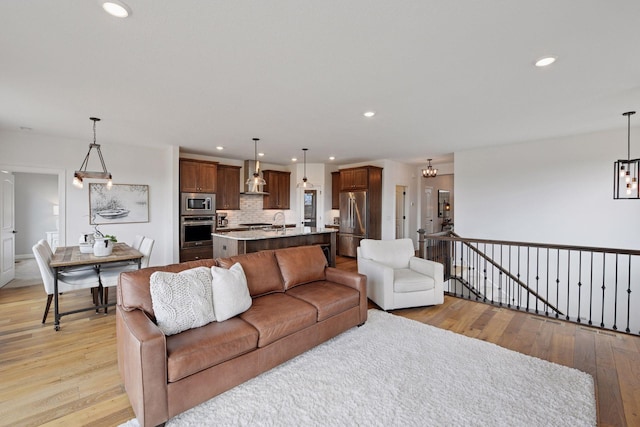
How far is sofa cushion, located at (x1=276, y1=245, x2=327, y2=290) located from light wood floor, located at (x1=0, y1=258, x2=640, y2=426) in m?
1.28

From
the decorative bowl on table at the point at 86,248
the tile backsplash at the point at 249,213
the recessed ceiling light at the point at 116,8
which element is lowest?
the decorative bowl on table at the point at 86,248

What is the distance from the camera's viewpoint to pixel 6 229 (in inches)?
199

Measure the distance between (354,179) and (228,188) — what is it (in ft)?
10.6

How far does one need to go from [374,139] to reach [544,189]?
326 centimetres

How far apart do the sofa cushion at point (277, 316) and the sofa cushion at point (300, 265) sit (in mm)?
381

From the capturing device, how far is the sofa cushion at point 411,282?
3658mm

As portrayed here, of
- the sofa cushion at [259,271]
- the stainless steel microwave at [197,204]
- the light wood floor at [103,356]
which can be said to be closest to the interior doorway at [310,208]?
the stainless steel microwave at [197,204]

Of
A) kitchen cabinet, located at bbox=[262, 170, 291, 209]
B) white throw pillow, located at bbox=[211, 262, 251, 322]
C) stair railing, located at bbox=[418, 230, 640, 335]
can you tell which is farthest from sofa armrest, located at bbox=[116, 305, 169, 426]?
kitchen cabinet, located at bbox=[262, 170, 291, 209]

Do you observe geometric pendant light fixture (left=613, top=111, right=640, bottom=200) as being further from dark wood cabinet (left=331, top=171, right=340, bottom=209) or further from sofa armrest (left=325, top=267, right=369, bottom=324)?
dark wood cabinet (left=331, top=171, right=340, bottom=209)

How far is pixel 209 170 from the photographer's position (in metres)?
6.41

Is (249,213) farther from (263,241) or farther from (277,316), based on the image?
(277,316)

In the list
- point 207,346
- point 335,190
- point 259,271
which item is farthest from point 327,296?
point 335,190

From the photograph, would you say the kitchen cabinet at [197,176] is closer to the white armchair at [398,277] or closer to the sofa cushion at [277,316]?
the white armchair at [398,277]

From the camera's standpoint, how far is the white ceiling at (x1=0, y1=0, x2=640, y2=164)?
180 cm
